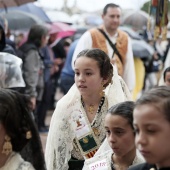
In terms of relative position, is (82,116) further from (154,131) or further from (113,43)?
(113,43)

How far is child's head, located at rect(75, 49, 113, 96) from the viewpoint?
18.7 feet

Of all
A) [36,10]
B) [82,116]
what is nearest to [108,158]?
[82,116]

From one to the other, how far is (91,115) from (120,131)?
1535mm

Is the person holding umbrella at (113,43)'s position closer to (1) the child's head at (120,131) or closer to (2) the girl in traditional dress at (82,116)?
(2) the girl in traditional dress at (82,116)

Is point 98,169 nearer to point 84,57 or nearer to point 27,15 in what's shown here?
point 84,57

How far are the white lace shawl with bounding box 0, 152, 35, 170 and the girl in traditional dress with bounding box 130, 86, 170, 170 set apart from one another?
86cm

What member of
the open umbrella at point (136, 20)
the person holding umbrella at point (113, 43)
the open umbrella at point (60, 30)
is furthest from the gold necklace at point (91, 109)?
the open umbrella at point (136, 20)

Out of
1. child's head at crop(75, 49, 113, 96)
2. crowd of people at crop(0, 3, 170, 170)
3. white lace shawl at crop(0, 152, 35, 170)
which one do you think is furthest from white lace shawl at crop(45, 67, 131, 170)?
white lace shawl at crop(0, 152, 35, 170)

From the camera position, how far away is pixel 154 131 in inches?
128

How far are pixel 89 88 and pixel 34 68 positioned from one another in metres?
4.80

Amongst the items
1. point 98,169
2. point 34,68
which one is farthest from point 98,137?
point 34,68

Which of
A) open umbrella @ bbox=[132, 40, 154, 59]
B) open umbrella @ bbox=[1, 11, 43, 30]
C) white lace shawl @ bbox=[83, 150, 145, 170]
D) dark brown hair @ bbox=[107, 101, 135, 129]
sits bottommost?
open umbrella @ bbox=[132, 40, 154, 59]

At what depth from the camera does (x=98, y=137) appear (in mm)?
5727

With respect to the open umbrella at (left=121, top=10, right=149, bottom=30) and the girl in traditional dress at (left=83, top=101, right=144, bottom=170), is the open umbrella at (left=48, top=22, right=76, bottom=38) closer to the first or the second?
the open umbrella at (left=121, top=10, right=149, bottom=30)
